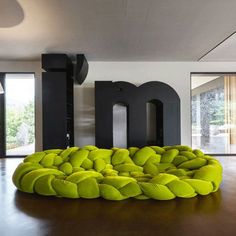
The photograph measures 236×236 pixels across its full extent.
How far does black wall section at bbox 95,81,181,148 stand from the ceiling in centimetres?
62

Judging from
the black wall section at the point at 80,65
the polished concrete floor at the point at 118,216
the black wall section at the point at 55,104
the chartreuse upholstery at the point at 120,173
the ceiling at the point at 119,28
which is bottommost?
the polished concrete floor at the point at 118,216

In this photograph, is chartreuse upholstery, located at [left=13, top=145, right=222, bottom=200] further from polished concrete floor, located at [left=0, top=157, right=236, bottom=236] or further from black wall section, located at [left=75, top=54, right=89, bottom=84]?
black wall section, located at [left=75, top=54, right=89, bottom=84]

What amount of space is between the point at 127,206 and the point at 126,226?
0.45ft

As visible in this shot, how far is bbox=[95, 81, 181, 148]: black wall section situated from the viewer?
449 centimetres

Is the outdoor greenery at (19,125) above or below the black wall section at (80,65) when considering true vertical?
below

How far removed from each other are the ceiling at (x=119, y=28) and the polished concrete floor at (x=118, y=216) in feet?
7.37

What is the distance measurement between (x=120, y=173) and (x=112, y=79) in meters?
4.01

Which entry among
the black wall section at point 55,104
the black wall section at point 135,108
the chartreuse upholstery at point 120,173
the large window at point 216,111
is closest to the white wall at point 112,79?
the large window at point 216,111

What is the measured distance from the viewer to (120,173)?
3.61 feet

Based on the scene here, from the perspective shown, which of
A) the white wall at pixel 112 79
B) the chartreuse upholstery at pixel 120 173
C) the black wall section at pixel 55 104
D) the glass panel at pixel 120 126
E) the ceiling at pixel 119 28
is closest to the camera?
the chartreuse upholstery at pixel 120 173

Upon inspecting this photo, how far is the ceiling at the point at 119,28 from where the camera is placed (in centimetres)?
261

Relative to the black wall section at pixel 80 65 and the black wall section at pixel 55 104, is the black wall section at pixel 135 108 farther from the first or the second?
the black wall section at pixel 55 104

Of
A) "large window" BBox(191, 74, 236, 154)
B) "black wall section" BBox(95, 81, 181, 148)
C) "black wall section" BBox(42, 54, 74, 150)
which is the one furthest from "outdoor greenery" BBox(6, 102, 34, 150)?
Result: "large window" BBox(191, 74, 236, 154)

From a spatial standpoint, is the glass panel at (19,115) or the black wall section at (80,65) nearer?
the black wall section at (80,65)
